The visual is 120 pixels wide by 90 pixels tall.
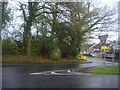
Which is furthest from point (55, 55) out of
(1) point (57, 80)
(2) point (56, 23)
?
(1) point (57, 80)

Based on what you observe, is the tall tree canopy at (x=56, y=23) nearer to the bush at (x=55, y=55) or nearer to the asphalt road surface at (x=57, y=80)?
the bush at (x=55, y=55)

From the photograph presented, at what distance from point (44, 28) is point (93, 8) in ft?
27.7

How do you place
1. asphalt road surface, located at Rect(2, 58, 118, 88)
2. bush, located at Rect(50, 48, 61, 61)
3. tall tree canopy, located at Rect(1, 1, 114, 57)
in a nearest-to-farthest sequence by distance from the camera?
asphalt road surface, located at Rect(2, 58, 118, 88), tall tree canopy, located at Rect(1, 1, 114, 57), bush, located at Rect(50, 48, 61, 61)

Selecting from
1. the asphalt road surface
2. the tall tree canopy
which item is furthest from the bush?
the asphalt road surface

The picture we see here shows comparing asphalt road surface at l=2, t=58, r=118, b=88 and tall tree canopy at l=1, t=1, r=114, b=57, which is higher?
tall tree canopy at l=1, t=1, r=114, b=57

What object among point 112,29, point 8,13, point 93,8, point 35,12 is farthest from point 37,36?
point 112,29

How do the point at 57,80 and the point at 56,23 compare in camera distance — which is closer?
the point at 57,80

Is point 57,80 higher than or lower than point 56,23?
lower

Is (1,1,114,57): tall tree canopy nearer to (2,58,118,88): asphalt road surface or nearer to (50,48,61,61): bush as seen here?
(50,48,61,61): bush

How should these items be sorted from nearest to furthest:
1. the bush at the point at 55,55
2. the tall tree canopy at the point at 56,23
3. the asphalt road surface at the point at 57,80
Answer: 1. the asphalt road surface at the point at 57,80
2. the tall tree canopy at the point at 56,23
3. the bush at the point at 55,55

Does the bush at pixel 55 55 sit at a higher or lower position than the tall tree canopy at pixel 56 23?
lower

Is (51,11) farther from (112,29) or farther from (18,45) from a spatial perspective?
(112,29)

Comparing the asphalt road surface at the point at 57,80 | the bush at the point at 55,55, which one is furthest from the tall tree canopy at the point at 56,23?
the asphalt road surface at the point at 57,80

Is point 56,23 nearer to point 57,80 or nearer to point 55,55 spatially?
point 55,55
